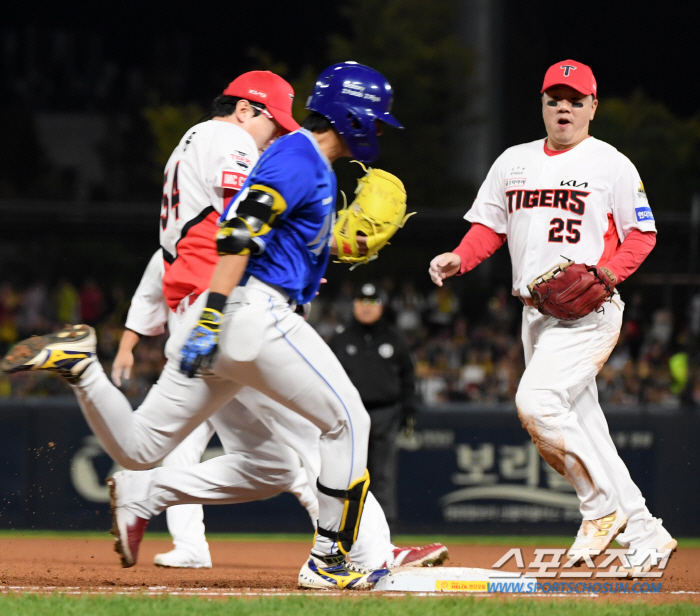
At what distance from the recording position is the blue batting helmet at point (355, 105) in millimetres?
4434

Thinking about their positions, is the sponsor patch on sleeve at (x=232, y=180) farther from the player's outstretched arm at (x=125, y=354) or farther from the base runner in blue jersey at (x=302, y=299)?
the player's outstretched arm at (x=125, y=354)

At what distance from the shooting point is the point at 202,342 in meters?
3.91

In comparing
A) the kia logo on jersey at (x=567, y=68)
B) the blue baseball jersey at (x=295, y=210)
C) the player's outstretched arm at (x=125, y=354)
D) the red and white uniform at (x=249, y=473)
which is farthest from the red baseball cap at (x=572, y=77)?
the player's outstretched arm at (x=125, y=354)

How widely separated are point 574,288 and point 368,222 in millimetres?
1059

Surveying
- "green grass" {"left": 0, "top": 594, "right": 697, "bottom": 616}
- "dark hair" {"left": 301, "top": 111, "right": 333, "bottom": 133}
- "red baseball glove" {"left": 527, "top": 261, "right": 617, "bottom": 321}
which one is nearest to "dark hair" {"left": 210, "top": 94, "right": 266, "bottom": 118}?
"dark hair" {"left": 301, "top": 111, "right": 333, "bottom": 133}

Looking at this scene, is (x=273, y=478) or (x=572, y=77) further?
(x=572, y=77)

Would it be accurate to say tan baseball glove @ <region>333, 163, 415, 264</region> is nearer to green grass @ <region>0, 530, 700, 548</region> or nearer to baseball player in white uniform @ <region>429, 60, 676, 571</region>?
baseball player in white uniform @ <region>429, 60, 676, 571</region>

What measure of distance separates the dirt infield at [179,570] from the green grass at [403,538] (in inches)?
11.4

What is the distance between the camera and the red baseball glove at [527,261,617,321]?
485cm

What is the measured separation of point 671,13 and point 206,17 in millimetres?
12222

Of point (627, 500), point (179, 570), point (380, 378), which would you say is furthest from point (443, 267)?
point (380, 378)

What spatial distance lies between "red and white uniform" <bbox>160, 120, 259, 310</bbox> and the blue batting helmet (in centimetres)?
49

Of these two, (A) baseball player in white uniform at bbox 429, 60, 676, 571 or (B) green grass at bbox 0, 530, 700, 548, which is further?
(B) green grass at bbox 0, 530, 700, 548

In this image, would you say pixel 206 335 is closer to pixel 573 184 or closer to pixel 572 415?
pixel 572 415
